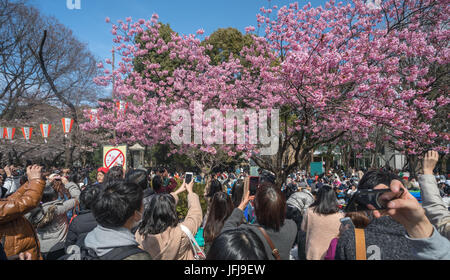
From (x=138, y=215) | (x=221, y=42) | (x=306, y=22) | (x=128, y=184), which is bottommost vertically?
(x=138, y=215)

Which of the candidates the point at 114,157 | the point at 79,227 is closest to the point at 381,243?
the point at 79,227

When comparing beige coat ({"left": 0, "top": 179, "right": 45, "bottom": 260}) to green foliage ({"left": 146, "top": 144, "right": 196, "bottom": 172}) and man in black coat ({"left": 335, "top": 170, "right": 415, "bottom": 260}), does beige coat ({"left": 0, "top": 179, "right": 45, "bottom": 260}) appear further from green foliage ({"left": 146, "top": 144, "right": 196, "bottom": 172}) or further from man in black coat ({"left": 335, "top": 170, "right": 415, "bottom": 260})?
green foliage ({"left": 146, "top": 144, "right": 196, "bottom": 172})

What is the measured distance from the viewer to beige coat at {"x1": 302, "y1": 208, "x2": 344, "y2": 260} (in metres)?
2.62

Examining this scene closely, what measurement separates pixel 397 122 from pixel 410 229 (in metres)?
6.20

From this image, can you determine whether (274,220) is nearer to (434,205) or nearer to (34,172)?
(434,205)

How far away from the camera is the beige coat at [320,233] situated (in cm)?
262

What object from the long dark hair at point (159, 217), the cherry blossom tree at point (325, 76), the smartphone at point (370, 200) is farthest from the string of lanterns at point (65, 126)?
the smartphone at point (370, 200)

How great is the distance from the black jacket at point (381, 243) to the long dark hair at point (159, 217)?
4.48ft

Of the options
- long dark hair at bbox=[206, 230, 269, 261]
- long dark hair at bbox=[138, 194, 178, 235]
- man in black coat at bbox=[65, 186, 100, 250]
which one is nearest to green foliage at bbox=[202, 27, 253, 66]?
man in black coat at bbox=[65, 186, 100, 250]

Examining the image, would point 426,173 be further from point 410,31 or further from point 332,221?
point 410,31

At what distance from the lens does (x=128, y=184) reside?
1842 mm

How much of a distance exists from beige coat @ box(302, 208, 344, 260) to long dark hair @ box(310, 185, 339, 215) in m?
0.04

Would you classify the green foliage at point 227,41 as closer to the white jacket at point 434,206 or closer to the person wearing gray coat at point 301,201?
the person wearing gray coat at point 301,201

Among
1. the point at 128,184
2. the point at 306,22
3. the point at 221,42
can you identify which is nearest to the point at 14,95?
the point at 221,42
